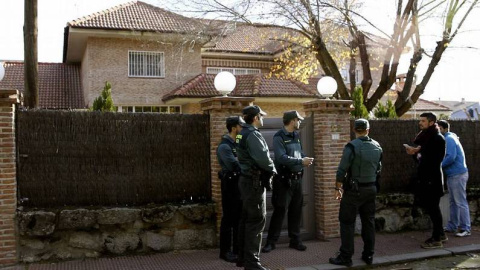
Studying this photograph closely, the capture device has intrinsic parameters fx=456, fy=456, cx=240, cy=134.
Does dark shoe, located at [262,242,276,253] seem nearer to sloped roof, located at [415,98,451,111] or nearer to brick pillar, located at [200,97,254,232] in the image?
brick pillar, located at [200,97,254,232]

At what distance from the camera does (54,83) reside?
2327 centimetres

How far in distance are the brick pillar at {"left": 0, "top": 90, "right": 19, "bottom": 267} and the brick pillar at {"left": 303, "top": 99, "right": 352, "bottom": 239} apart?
4.90 m

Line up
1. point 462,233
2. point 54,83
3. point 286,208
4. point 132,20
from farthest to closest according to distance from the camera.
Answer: point 54,83, point 132,20, point 462,233, point 286,208

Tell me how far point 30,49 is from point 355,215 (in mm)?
7962

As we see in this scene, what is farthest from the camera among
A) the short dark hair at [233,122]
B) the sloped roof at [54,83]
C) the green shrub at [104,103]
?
the sloped roof at [54,83]

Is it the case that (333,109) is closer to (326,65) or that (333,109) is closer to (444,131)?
(444,131)

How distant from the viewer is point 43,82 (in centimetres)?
2283

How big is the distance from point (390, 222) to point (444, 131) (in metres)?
2.00

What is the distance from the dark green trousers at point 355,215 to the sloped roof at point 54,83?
700 inches

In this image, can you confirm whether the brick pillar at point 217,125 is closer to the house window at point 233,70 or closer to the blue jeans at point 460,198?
the blue jeans at point 460,198

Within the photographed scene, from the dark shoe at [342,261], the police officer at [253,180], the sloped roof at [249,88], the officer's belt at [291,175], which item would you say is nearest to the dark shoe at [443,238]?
the dark shoe at [342,261]

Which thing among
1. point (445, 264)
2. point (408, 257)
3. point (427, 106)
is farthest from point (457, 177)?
point (427, 106)

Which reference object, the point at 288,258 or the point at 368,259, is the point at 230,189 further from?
the point at 368,259

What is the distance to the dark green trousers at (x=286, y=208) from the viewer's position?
6.96 m
